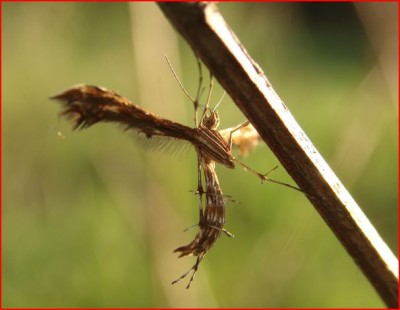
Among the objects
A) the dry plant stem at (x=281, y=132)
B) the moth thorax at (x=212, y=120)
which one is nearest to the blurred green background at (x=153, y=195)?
the moth thorax at (x=212, y=120)

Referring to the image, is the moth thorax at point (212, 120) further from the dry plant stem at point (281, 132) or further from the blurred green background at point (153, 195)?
the blurred green background at point (153, 195)

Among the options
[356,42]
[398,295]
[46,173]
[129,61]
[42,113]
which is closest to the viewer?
[398,295]

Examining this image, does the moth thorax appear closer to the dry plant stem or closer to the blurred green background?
the dry plant stem

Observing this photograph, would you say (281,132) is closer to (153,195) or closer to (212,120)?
(212,120)

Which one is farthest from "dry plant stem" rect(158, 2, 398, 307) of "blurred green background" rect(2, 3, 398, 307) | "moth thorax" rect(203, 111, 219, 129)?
"blurred green background" rect(2, 3, 398, 307)

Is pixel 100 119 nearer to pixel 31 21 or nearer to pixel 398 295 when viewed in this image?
pixel 398 295

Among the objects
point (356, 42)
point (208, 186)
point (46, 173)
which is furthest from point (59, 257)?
point (356, 42)
